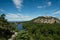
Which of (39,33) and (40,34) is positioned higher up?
(39,33)

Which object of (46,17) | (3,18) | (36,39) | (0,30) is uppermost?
(46,17)

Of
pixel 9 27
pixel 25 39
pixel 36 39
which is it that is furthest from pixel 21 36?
pixel 9 27

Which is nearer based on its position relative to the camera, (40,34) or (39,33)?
(40,34)

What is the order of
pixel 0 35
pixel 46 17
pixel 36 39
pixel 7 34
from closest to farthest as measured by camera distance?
pixel 36 39 → pixel 0 35 → pixel 7 34 → pixel 46 17

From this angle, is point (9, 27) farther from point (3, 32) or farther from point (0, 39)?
point (0, 39)

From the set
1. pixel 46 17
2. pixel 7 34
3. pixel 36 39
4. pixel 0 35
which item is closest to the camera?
pixel 36 39

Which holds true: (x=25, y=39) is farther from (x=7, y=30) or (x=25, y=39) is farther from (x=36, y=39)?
(x=7, y=30)

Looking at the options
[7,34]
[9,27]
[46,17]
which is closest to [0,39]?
[7,34]

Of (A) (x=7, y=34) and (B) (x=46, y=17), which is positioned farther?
(B) (x=46, y=17)

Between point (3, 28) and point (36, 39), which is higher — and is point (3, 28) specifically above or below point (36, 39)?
above
